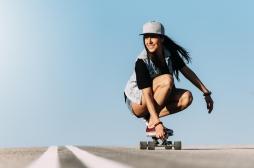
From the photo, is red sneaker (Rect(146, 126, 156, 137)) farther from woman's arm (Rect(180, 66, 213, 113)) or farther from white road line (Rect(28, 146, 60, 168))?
white road line (Rect(28, 146, 60, 168))

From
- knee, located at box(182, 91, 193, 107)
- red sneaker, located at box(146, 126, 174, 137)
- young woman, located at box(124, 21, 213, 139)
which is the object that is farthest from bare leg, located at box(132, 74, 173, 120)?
red sneaker, located at box(146, 126, 174, 137)

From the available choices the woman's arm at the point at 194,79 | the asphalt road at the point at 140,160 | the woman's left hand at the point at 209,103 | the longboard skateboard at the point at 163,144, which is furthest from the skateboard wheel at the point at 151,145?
the asphalt road at the point at 140,160

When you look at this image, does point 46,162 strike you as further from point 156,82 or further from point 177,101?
point 177,101

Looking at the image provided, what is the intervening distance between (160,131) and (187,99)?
122 cm

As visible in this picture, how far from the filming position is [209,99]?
9164mm

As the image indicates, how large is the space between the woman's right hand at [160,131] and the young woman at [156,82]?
A: 18 cm

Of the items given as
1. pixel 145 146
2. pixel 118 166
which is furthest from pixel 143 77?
pixel 118 166

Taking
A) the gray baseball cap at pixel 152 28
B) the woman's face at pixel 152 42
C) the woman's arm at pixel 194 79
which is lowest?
the woman's arm at pixel 194 79

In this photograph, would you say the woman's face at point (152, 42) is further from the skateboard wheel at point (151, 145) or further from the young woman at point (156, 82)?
the skateboard wheel at point (151, 145)

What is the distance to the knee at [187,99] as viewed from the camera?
8977mm

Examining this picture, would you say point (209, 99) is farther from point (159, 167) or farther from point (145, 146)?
point (159, 167)

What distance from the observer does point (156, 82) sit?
28.5 ft

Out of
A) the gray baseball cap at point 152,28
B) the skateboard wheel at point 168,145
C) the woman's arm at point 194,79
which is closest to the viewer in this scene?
the skateboard wheel at point 168,145

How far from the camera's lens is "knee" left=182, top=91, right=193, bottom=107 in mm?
8977
